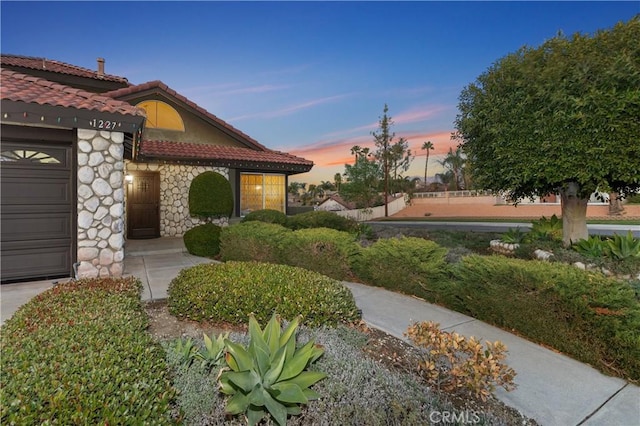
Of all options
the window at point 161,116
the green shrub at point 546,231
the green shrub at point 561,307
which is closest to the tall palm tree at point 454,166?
the green shrub at point 546,231

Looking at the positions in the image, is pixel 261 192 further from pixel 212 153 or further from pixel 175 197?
pixel 175 197

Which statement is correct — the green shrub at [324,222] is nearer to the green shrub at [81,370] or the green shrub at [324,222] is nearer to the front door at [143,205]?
the front door at [143,205]

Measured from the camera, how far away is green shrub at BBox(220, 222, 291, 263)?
23.2 ft

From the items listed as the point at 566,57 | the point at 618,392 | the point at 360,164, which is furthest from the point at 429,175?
the point at 618,392

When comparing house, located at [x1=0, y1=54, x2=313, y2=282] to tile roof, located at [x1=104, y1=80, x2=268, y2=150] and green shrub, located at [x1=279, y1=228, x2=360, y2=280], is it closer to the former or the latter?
green shrub, located at [x1=279, y1=228, x2=360, y2=280]

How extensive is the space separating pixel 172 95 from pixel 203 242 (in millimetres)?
6860

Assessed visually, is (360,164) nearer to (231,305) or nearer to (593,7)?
(593,7)

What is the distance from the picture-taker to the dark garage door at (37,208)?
5.61 m

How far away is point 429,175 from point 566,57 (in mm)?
62373

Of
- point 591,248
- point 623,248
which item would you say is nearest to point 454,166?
point 591,248

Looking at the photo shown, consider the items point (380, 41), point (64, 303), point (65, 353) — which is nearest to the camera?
point (65, 353)

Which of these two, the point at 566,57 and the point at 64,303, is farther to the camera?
the point at 566,57

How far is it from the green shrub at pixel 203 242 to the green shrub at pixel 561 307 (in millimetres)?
6402

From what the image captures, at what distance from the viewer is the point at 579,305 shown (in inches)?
132
